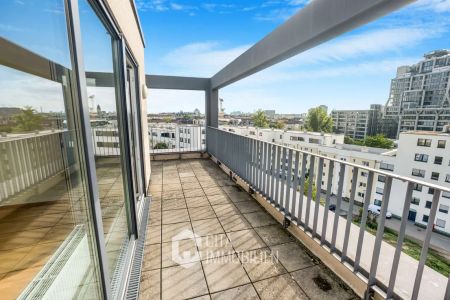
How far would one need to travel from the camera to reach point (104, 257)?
1.21m

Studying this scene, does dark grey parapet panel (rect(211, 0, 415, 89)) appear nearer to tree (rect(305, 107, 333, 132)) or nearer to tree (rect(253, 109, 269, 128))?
tree (rect(253, 109, 269, 128))

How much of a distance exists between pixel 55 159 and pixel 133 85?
249 cm

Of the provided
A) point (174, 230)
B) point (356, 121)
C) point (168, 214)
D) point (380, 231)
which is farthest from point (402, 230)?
point (356, 121)

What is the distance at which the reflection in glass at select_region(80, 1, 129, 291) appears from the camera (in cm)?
129

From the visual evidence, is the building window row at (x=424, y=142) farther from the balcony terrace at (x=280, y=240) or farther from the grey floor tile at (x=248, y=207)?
the grey floor tile at (x=248, y=207)

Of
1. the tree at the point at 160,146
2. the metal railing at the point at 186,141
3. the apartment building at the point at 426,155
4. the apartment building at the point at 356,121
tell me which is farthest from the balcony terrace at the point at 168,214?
the apartment building at the point at 356,121

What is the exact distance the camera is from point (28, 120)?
0.73 m

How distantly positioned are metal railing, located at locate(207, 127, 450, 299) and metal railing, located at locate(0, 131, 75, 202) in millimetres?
1915

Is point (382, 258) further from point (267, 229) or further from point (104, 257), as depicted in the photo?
point (104, 257)

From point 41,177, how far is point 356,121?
66136mm

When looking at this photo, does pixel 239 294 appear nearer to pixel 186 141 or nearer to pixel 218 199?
pixel 218 199

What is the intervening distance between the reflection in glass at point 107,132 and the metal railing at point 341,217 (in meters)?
1.86

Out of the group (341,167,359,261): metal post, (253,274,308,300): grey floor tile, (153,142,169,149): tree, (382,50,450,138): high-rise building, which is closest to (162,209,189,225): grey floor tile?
(253,274,308,300): grey floor tile

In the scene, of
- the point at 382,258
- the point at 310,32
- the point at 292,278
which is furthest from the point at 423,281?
the point at 310,32
